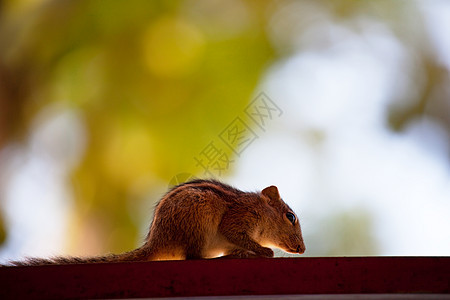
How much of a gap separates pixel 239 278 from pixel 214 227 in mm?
900

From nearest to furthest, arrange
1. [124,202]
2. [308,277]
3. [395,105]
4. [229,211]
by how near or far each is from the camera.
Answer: [308,277], [229,211], [124,202], [395,105]

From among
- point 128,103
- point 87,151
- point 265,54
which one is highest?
point 265,54

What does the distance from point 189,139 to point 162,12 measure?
1299mm

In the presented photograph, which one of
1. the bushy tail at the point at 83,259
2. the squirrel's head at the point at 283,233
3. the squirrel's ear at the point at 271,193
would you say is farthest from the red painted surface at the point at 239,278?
the squirrel's ear at the point at 271,193

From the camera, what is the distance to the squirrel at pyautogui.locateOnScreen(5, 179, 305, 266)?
315 centimetres

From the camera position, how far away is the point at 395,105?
5.07 m

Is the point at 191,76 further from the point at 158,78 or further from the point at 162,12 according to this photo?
the point at 162,12

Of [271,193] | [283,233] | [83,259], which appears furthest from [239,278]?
[271,193]

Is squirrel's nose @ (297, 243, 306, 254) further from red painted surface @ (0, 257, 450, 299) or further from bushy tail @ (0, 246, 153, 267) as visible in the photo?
red painted surface @ (0, 257, 450, 299)

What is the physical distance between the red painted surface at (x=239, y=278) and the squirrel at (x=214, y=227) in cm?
43

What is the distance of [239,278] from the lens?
8.11ft

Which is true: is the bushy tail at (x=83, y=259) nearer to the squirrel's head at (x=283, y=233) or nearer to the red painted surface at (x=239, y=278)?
the red painted surface at (x=239, y=278)

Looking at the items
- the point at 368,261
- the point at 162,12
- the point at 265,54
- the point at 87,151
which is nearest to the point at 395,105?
the point at 265,54

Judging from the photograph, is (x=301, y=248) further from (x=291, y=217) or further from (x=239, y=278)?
(x=239, y=278)
